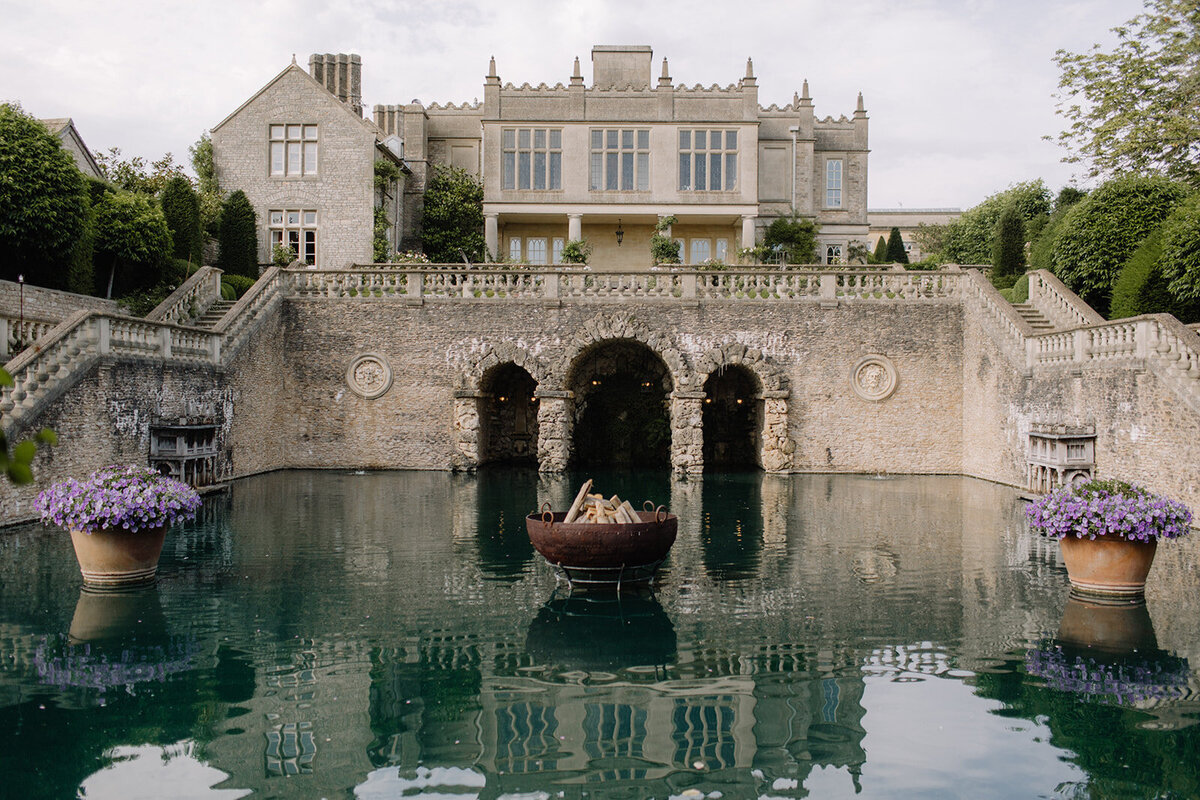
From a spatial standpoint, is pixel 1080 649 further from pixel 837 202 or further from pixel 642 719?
pixel 837 202

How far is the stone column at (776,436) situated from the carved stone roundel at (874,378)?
2.16 meters

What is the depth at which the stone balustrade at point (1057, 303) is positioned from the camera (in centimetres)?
2147

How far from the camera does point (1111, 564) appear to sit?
10734 millimetres

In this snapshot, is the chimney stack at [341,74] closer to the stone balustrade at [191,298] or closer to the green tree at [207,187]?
the green tree at [207,187]

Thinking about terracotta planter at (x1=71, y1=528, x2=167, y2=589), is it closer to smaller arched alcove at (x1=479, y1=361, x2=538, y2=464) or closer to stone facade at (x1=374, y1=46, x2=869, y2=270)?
smaller arched alcove at (x1=479, y1=361, x2=538, y2=464)

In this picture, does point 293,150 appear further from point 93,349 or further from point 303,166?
point 93,349

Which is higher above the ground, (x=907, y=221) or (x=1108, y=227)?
(x=907, y=221)

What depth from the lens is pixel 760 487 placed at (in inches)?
890

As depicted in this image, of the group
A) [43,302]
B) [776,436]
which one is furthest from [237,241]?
[776,436]

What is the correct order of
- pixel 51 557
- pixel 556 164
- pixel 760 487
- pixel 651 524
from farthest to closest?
pixel 556 164, pixel 760 487, pixel 51 557, pixel 651 524

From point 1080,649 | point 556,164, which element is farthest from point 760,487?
point 556,164

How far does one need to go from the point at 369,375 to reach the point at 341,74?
19041 mm

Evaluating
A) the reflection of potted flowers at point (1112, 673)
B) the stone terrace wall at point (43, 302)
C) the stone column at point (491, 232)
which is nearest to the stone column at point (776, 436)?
the stone column at point (491, 232)

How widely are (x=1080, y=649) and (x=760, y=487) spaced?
13.6 meters
